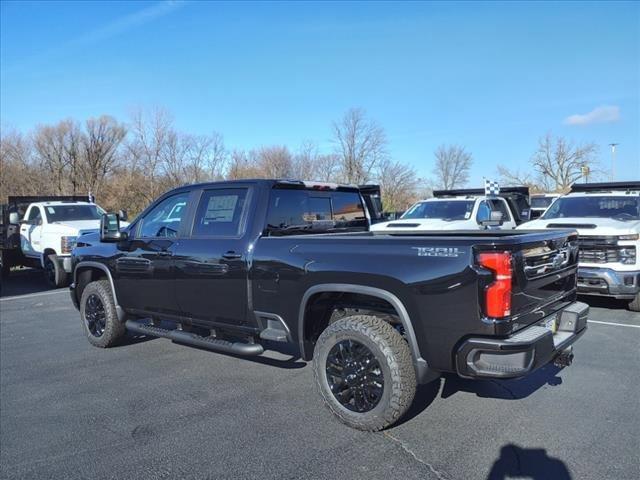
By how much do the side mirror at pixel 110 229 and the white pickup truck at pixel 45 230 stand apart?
595 centimetres

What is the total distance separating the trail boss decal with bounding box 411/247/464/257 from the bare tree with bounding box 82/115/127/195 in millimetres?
45215

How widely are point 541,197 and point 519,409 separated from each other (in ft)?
64.1

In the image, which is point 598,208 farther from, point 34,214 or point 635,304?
point 34,214

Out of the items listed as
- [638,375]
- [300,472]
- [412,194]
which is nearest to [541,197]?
[638,375]

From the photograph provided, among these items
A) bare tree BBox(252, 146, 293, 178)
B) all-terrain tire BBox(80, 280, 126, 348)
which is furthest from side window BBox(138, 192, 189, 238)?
bare tree BBox(252, 146, 293, 178)

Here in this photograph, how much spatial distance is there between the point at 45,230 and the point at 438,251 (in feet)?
36.1

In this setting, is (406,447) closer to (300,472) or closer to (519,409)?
(300,472)

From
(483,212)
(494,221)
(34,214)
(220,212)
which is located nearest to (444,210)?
(483,212)

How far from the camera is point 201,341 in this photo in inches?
197

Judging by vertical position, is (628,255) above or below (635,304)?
above

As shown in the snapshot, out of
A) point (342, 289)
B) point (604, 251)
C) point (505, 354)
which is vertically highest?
point (342, 289)

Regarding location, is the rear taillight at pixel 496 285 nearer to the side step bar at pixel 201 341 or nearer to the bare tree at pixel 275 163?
the side step bar at pixel 201 341

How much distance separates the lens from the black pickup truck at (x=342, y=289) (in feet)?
11.2

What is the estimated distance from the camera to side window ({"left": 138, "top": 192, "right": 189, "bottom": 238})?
17.7 feet
